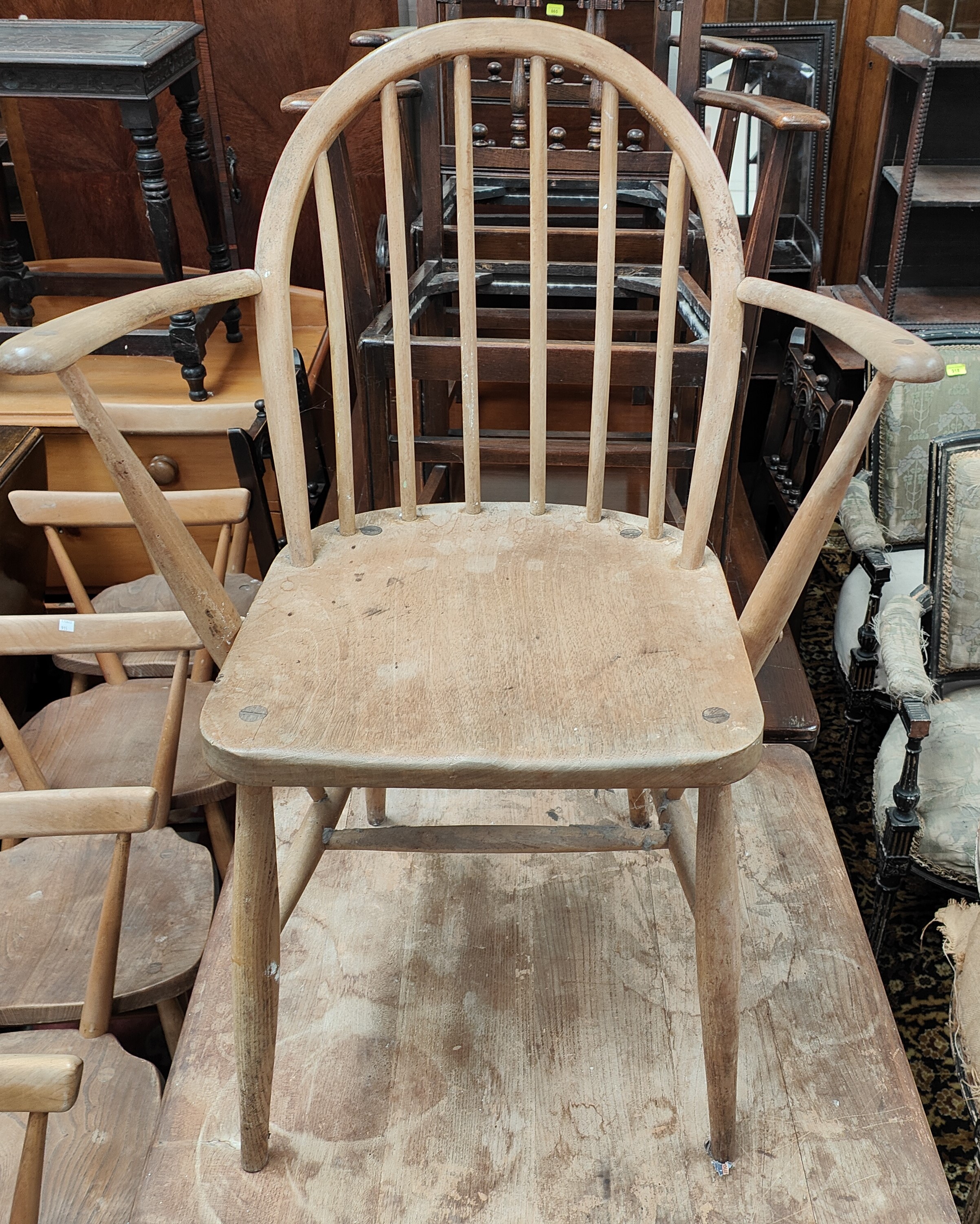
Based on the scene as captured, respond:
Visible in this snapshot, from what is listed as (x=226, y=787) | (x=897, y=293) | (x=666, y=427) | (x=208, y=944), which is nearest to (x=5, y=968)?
(x=208, y=944)

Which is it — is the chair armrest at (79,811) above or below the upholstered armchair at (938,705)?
above

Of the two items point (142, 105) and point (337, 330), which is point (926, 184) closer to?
point (142, 105)

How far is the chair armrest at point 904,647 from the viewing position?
4.32 ft

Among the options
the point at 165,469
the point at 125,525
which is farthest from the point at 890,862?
the point at 165,469

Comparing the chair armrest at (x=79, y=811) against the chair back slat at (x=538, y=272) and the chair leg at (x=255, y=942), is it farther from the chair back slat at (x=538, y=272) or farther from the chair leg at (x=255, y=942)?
the chair back slat at (x=538, y=272)

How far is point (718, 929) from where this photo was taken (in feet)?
2.66

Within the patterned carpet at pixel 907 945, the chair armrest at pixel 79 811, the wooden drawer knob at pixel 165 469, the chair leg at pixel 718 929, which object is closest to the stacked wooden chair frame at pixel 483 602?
the chair leg at pixel 718 929

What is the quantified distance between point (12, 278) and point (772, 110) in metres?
1.53

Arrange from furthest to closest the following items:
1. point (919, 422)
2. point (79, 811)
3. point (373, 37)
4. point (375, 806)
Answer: point (919, 422) → point (373, 37) → point (375, 806) → point (79, 811)

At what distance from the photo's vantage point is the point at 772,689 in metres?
1.54

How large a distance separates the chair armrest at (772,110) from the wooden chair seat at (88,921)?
1.18m

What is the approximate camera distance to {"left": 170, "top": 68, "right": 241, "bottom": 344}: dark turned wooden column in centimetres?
202

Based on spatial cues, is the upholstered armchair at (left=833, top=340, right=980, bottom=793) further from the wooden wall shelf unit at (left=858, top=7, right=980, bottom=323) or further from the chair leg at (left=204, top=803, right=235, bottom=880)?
the chair leg at (left=204, top=803, right=235, bottom=880)

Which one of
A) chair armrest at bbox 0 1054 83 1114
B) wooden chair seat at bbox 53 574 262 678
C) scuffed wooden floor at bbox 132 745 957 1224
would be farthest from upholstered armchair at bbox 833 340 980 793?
chair armrest at bbox 0 1054 83 1114
